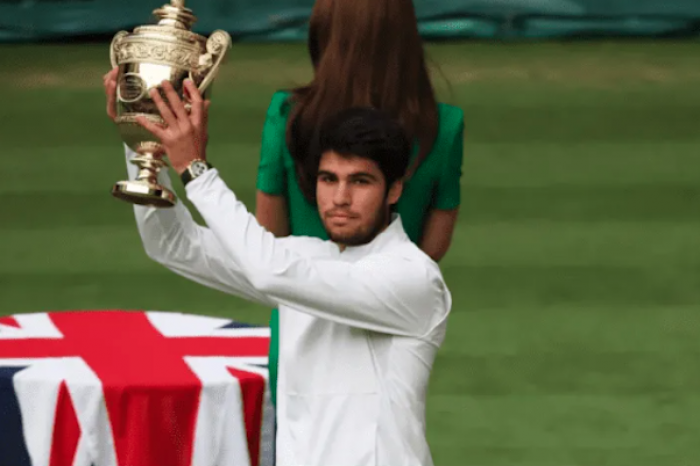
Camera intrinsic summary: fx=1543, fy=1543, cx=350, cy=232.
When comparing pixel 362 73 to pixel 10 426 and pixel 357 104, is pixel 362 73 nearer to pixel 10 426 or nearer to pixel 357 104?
pixel 357 104

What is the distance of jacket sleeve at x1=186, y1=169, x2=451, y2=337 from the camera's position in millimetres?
2111

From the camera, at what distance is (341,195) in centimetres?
218

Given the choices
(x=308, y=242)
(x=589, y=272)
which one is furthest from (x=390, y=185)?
(x=589, y=272)

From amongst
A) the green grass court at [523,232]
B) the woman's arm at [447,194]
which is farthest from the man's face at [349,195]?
the green grass court at [523,232]

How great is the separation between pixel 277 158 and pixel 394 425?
0.59 m

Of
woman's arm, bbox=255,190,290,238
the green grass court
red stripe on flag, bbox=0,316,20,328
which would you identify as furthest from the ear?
the green grass court

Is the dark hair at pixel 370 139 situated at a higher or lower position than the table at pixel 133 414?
higher

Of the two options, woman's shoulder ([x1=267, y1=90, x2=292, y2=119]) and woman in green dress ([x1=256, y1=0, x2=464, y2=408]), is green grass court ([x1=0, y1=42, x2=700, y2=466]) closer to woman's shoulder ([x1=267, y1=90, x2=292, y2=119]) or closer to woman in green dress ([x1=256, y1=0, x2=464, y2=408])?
woman in green dress ([x1=256, y1=0, x2=464, y2=408])

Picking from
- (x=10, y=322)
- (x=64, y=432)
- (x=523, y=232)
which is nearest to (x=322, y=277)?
(x=64, y=432)

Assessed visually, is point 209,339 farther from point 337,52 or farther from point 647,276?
point 647,276

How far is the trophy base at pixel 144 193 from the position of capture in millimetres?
2238

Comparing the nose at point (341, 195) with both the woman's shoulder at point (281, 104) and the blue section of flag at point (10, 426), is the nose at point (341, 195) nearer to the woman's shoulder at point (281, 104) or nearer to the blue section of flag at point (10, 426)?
the woman's shoulder at point (281, 104)

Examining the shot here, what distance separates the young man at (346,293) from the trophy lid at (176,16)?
185 millimetres

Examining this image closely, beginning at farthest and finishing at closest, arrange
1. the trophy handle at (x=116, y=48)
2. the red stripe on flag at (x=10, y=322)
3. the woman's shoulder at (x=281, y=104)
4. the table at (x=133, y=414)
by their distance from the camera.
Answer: the red stripe on flag at (x=10, y=322) < the table at (x=133, y=414) < the woman's shoulder at (x=281, y=104) < the trophy handle at (x=116, y=48)
